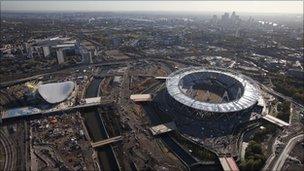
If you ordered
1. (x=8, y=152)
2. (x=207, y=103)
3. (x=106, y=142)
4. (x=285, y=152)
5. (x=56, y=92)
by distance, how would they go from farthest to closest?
1. (x=56, y=92)
2. (x=207, y=103)
3. (x=106, y=142)
4. (x=285, y=152)
5. (x=8, y=152)

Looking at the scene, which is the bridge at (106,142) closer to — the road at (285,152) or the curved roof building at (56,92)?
the curved roof building at (56,92)

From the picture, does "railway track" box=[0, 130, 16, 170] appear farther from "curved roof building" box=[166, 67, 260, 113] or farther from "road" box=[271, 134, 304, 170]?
"road" box=[271, 134, 304, 170]

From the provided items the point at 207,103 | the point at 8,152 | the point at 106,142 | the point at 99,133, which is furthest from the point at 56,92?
the point at 207,103

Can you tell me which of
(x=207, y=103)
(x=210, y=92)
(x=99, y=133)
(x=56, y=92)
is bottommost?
(x=99, y=133)

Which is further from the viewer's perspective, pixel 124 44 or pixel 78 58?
pixel 124 44

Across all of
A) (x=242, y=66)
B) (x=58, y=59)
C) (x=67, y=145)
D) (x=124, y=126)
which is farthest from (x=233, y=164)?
(x=58, y=59)

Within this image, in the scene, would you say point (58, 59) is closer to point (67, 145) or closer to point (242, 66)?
point (67, 145)

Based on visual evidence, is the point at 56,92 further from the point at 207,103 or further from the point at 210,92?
the point at 210,92

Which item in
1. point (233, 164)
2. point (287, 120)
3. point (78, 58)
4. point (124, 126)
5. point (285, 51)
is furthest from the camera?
point (285, 51)
